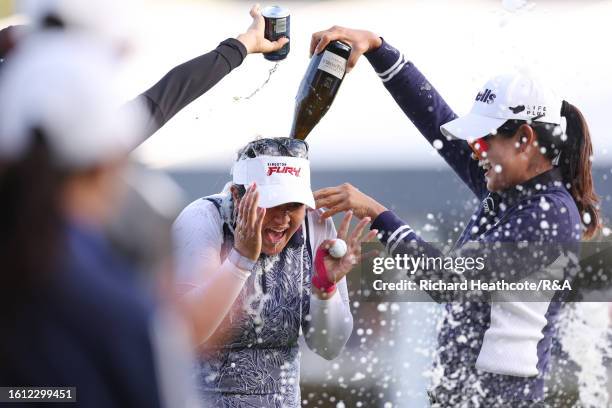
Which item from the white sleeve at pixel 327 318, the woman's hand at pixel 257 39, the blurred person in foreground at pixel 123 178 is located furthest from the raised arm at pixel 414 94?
the blurred person in foreground at pixel 123 178

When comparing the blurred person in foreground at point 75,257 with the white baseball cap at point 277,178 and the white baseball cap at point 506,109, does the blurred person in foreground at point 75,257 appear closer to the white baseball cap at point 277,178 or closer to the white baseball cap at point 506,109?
the white baseball cap at point 277,178

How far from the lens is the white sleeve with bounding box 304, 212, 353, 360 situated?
8.74 feet

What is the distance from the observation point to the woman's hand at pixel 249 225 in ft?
8.31

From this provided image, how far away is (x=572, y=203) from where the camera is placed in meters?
2.73

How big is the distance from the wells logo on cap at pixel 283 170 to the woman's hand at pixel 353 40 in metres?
0.34

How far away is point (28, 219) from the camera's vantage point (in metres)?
0.89

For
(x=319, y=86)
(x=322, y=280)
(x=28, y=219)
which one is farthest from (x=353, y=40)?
(x=28, y=219)

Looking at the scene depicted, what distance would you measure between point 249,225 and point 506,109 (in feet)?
2.61

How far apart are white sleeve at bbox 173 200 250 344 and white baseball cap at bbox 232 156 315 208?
14 centimetres

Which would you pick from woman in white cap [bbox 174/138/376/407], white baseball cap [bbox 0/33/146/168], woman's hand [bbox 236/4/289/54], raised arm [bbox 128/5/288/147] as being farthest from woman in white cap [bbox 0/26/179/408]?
woman's hand [bbox 236/4/289/54]

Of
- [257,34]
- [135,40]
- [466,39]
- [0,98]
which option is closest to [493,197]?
[466,39]

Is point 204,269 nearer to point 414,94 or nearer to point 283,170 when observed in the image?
point 283,170

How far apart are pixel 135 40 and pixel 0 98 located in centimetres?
20

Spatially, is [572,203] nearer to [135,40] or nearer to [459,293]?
[459,293]
